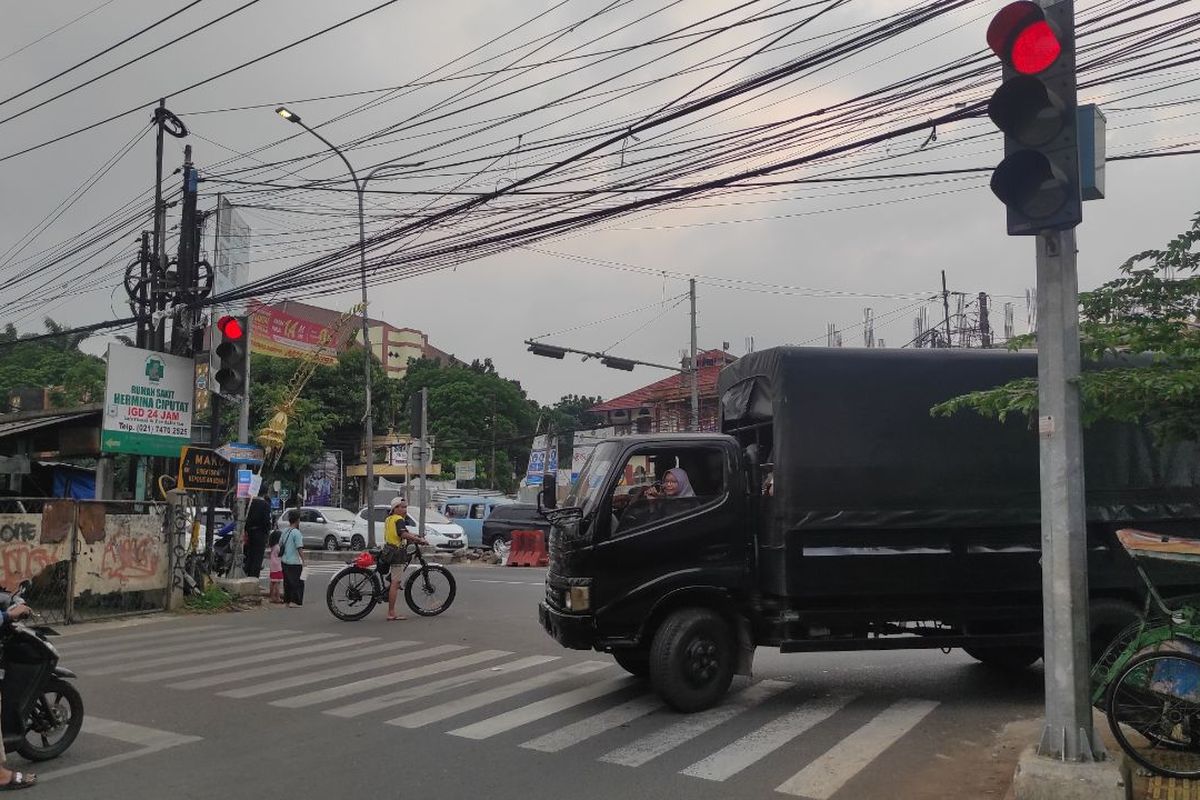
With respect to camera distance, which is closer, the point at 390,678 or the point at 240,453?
the point at 390,678

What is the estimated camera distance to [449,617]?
13.6 m

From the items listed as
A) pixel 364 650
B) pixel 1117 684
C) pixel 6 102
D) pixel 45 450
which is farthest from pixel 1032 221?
pixel 45 450

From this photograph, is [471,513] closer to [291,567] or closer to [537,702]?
[291,567]

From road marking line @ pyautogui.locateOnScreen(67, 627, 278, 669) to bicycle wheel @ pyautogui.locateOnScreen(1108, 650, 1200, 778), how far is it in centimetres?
948

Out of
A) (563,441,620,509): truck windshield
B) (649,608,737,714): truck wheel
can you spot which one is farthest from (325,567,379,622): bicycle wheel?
(649,608,737,714): truck wheel

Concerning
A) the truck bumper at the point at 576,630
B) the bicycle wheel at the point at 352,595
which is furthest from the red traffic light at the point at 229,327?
the truck bumper at the point at 576,630

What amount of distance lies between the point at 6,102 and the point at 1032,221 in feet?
50.0

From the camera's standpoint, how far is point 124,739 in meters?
6.81

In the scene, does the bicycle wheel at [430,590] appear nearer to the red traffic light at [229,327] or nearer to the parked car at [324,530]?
the red traffic light at [229,327]

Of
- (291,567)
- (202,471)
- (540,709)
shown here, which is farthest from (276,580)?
(540,709)

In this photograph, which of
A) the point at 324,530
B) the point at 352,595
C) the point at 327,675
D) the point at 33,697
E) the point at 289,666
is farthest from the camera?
the point at 324,530

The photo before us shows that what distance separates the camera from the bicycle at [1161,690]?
545 centimetres

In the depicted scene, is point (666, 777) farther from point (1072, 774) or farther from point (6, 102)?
point (6, 102)

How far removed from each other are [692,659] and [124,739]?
4295mm
